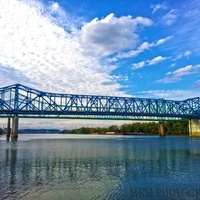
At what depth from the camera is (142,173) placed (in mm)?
23766

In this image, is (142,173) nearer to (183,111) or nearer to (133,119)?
(133,119)

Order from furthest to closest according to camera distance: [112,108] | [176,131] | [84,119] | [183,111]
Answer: [176,131] → [183,111] → [112,108] → [84,119]

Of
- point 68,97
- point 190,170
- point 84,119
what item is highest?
point 68,97

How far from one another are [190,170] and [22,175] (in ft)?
48.0

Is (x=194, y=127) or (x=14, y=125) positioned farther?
(x=194, y=127)

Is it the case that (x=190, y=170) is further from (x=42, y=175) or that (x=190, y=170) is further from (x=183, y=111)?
(x=183, y=111)

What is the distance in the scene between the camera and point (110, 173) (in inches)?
936

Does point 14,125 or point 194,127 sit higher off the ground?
point 14,125

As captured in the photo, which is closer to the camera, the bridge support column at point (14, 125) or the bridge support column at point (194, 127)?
the bridge support column at point (14, 125)

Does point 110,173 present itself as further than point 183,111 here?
No

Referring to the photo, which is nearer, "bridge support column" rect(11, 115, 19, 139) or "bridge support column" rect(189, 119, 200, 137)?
"bridge support column" rect(11, 115, 19, 139)

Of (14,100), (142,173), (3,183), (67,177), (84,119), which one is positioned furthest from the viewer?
(84,119)

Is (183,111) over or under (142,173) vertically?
over

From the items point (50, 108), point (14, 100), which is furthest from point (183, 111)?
point (14, 100)
